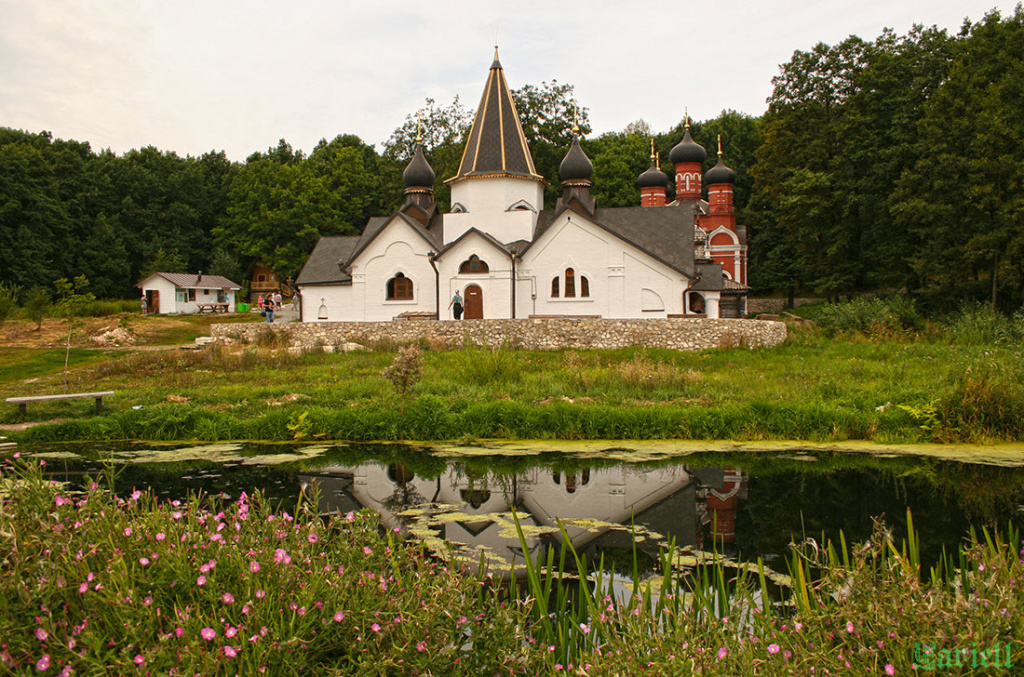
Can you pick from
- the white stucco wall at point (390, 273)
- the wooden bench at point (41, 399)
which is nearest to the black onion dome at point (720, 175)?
the white stucco wall at point (390, 273)

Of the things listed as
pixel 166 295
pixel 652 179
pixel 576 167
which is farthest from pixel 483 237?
pixel 166 295

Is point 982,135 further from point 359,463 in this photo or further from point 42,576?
point 42,576

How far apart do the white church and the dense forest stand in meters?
8.33

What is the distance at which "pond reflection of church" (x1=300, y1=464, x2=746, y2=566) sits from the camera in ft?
17.8

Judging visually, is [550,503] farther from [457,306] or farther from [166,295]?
[166,295]

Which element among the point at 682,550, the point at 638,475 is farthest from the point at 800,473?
the point at 682,550

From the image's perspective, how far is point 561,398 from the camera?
1167cm

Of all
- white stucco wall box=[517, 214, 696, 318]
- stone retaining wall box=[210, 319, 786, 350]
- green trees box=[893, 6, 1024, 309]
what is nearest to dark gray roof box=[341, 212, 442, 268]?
white stucco wall box=[517, 214, 696, 318]

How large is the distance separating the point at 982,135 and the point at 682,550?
24.5m

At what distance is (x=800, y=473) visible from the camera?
7668 millimetres

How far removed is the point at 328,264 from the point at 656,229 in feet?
44.0

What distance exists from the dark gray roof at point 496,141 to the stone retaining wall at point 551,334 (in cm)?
781

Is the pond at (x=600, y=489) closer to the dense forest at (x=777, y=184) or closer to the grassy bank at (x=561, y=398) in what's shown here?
the grassy bank at (x=561, y=398)

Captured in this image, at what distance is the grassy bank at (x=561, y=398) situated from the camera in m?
9.64
